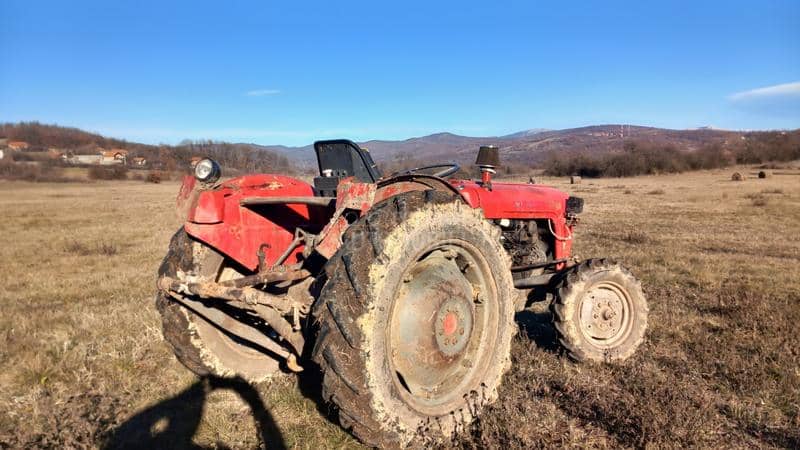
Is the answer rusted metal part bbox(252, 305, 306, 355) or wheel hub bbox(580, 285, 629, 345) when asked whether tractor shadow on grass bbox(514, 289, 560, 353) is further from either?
rusted metal part bbox(252, 305, 306, 355)

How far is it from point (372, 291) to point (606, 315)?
289cm

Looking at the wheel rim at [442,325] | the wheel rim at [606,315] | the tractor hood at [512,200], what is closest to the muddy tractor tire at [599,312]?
the wheel rim at [606,315]

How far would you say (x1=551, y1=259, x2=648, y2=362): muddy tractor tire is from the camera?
4.12 metres

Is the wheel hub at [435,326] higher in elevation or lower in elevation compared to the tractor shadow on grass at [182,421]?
higher

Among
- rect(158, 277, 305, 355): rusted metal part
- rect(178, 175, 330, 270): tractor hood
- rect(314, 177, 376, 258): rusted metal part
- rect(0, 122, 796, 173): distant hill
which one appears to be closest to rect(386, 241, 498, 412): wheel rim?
rect(314, 177, 376, 258): rusted metal part

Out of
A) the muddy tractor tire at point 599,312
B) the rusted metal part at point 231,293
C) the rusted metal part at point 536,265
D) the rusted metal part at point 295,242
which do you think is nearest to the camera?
the rusted metal part at point 231,293

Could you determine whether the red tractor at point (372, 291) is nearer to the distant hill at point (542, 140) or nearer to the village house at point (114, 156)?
A: the distant hill at point (542, 140)

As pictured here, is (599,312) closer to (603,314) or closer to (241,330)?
(603,314)

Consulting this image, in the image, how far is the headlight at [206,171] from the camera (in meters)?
3.03

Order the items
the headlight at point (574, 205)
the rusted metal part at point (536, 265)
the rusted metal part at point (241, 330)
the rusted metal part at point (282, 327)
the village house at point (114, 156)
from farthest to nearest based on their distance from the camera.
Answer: the village house at point (114, 156), the headlight at point (574, 205), the rusted metal part at point (536, 265), the rusted metal part at point (241, 330), the rusted metal part at point (282, 327)

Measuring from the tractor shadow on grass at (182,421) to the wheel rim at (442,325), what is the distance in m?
1.00

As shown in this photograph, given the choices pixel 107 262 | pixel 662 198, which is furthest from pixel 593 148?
pixel 107 262

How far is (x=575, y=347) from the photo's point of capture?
13.4 ft

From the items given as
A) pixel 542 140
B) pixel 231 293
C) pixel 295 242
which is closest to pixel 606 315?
pixel 295 242
